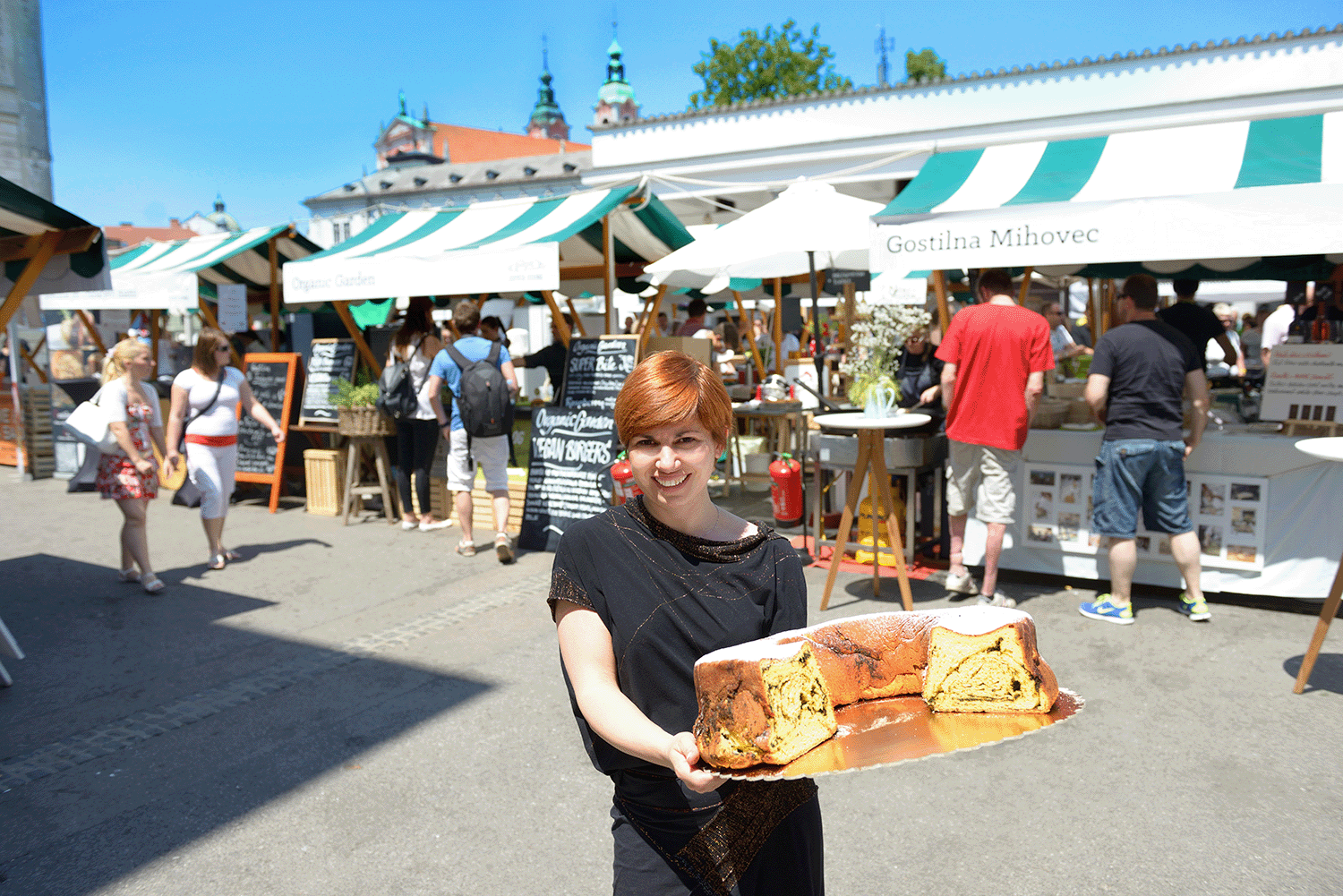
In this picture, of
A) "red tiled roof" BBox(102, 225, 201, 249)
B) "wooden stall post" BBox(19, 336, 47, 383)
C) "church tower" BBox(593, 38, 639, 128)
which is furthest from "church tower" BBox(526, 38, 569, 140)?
"wooden stall post" BBox(19, 336, 47, 383)

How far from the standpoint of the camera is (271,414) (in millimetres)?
9625

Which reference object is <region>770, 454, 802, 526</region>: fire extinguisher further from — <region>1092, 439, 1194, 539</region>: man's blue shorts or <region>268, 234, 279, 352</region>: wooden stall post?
<region>268, 234, 279, 352</region>: wooden stall post

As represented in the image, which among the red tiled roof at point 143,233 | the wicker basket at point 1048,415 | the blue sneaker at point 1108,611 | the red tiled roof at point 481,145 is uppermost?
the red tiled roof at point 481,145

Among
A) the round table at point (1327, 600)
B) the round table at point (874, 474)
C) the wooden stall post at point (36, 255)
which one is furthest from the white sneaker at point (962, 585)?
the wooden stall post at point (36, 255)

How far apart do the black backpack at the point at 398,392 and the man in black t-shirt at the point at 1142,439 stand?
5451 mm

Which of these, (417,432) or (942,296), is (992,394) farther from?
(417,432)

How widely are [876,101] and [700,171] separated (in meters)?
4.50

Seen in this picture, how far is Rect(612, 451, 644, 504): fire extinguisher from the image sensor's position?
6.62 m

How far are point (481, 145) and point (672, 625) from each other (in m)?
87.0

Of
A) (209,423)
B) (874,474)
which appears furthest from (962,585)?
(209,423)

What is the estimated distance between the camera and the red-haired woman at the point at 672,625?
1544 mm

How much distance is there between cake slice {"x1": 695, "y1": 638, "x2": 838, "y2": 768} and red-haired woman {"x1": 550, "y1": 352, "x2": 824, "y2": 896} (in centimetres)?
22

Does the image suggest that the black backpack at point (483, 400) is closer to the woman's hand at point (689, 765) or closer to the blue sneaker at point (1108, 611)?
the blue sneaker at point (1108, 611)

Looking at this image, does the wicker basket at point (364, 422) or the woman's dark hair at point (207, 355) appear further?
the wicker basket at point (364, 422)
